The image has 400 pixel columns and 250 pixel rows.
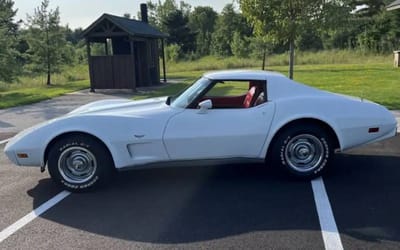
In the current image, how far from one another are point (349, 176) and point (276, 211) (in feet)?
5.04

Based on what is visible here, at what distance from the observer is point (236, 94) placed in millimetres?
5848

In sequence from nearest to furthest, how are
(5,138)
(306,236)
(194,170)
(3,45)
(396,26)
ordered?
(306,236)
(194,170)
(5,138)
(3,45)
(396,26)

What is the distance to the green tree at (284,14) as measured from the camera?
10.8m

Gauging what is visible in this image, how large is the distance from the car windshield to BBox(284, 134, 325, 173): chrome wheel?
4.16 ft

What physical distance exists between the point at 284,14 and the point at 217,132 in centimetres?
716

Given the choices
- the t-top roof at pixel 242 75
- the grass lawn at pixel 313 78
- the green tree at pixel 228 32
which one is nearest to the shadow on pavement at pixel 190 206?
the t-top roof at pixel 242 75

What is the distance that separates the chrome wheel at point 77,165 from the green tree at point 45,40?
1964 cm

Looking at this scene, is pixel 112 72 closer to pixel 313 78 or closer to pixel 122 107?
pixel 313 78

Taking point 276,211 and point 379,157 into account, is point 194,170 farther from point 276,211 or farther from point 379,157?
point 379,157

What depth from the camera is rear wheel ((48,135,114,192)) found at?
15.7 feet

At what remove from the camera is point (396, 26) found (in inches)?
1563

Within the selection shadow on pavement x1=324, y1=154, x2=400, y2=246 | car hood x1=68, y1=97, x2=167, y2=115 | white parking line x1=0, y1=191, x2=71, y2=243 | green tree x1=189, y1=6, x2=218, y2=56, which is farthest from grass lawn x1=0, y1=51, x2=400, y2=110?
green tree x1=189, y1=6, x2=218, y2=56

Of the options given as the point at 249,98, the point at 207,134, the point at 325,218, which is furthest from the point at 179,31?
the point at 325,218

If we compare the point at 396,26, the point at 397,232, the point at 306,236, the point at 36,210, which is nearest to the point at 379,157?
the point at 397,232
